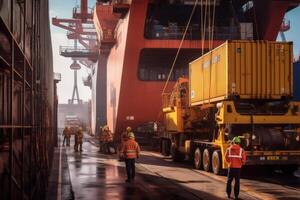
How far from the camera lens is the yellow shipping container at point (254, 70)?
17953 millimetres

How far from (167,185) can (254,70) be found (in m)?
5.68

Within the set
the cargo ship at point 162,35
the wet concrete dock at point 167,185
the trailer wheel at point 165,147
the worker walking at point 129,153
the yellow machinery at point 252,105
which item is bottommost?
the wet concrete dock at point 167,185

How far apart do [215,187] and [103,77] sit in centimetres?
5078

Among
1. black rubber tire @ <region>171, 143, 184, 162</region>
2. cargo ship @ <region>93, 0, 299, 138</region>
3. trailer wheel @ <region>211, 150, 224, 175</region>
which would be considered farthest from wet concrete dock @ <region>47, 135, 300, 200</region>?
cargo ship @ <region>93, 0, 299, 138</region>

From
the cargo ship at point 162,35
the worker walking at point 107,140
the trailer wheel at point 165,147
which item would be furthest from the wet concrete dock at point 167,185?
the cargo ship at point 162,35

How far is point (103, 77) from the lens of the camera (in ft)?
212

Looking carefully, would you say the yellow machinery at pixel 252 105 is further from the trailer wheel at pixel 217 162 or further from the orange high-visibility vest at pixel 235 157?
the orange high-visibility vest at pixel 235 157

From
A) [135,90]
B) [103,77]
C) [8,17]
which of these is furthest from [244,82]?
[103,77]

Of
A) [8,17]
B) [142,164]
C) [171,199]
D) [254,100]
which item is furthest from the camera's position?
[142,164]

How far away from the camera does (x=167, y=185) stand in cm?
1529

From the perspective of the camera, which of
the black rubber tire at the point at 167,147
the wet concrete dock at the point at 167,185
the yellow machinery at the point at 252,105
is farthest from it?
the black rubber tire at the point at 167,147

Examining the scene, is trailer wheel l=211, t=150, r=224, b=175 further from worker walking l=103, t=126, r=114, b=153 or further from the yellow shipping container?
worker walking l=103, t=126, r=114, b=153

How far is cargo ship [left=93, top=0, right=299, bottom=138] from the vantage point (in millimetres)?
37312

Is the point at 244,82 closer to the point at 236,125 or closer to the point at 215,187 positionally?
the point at 236,125
